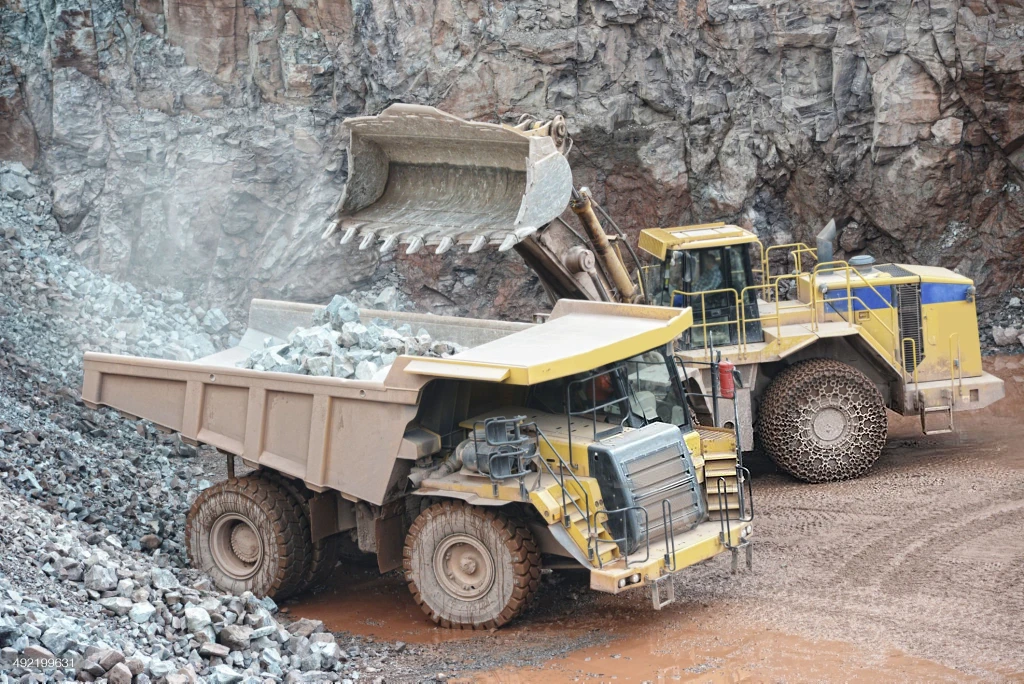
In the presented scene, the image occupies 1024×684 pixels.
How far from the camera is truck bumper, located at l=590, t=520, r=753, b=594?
7.88 m

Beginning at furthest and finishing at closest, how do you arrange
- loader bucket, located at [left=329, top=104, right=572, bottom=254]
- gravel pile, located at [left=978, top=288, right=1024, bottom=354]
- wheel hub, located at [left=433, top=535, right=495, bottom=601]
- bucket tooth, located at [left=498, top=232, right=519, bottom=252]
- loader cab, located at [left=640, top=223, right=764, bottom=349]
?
1. gravel pile, located at [left=978, top=288, right=1024, bottom=354]
2. loader cab, located at [left=640, top=223, right=764, bottom=349]
3. loader bucket, located at [left=329, top=104, right=572, bottom=254]
4. bucket tooth, located at [left=498, top=232, right=519, bottom=252]
5. wheel hub, located at [left=433, top=535, right=495, bottom=601]

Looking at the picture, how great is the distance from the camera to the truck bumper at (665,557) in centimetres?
788

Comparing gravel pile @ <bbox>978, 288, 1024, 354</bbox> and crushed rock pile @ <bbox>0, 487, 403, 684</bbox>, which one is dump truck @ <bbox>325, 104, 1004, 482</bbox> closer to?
gravel pile @ <bbox>978, 288, 1024, 354</bbox>

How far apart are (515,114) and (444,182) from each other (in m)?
5.34

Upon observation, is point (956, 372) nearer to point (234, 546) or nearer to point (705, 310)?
point (705, 310)

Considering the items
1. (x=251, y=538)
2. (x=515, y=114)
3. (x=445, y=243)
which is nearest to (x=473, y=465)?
(x=251, y=538)

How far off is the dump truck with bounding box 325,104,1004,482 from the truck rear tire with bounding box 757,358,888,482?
0.01m

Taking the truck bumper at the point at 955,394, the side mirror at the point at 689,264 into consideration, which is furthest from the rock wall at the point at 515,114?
the side mirror at the point at 689,264

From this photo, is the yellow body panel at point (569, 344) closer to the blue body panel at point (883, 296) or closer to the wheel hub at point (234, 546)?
the wheel hub at point (234, 546)

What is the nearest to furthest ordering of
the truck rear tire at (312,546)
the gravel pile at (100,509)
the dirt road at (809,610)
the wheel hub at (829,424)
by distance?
the gravel pile at (100,509), the dirt road at (809,610), the truck rear tire at (312,546), the wheel hub at (829,424)

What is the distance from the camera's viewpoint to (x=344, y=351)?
917cm

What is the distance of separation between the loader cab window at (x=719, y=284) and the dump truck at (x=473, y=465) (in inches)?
103

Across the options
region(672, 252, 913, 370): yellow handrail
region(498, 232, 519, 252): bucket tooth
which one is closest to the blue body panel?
region(672, 252, 913, 370): yellow handrail

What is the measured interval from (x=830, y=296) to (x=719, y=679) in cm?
580
